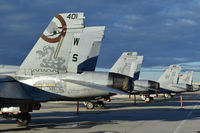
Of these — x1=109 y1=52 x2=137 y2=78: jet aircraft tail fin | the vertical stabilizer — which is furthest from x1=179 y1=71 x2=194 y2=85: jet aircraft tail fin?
the vertical stabilizer

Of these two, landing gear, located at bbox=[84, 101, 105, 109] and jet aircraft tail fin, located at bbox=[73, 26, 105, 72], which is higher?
jet aircraft tail fin, located at bbox=[73, 26, 105, 72]

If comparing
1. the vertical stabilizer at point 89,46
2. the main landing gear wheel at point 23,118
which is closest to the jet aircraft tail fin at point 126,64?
the vertical stabilizer at point 89,46

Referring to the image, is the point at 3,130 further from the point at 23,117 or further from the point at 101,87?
the point at 101,87

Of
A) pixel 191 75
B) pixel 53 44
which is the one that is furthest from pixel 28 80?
pixel 191 75

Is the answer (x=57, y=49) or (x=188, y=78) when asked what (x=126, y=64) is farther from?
(x=188, y=78)

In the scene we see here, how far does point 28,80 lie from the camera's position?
11.0 m

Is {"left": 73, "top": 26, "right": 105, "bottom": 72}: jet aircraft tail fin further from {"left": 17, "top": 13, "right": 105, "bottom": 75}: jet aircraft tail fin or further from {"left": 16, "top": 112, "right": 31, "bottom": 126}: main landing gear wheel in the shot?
{"left": 16, "top": 112, "right": 31, "bottom": 126}: main landing gear wheel

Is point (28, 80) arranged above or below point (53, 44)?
below

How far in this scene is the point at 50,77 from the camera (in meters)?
11.1

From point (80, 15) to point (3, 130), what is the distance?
6.13 metres

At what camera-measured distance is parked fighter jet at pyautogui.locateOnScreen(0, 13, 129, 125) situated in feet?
34.4

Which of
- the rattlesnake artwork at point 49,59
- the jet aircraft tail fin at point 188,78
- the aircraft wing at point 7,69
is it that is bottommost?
the jet aircraft tail fin at point 188,78

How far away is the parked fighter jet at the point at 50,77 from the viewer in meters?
10.5

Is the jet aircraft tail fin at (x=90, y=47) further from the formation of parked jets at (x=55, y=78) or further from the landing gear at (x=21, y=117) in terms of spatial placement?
the landing gear at (x=21, y=117)
